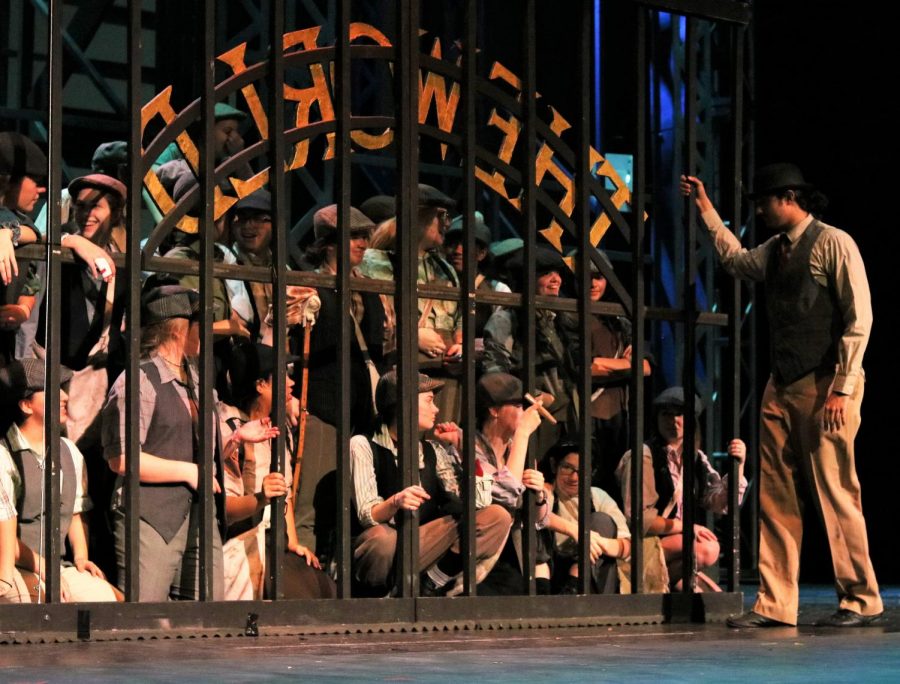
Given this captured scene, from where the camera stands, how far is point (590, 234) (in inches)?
286

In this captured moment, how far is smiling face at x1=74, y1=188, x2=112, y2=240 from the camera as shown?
6.49 meters

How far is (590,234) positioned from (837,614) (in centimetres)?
180

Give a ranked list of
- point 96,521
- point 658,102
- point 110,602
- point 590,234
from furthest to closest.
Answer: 1. point 658,102
2. point 590,234
3. point 96,521
4. point 110,602

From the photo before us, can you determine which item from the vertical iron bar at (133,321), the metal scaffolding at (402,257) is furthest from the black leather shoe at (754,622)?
the vertical iron bar at (133,321)

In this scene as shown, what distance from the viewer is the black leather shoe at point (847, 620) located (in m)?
6.74

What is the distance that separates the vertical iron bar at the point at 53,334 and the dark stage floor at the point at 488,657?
318 millimetres

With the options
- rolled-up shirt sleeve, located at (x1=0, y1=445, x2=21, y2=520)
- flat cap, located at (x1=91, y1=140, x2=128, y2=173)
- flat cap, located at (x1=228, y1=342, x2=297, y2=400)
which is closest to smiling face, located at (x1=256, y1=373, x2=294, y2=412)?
flat cap, located at (x1=228, y1=342, x2=297, y2=400)

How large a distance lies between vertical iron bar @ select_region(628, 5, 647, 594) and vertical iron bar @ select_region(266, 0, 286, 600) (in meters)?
1.56

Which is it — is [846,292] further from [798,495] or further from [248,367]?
[248,367]

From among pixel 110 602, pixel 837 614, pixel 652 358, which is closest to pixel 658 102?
pixel 652 358

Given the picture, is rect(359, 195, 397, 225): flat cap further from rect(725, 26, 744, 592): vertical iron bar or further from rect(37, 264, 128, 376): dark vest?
rect(37, 264, 128, 376): dark vest

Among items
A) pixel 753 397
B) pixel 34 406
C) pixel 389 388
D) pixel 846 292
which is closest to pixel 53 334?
pixel 34 406

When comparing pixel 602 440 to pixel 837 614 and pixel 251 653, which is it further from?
pixel 251 653

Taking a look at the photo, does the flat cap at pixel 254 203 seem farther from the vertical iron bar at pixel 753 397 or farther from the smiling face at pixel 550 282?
the vertical iron bar at pixel 753 397
